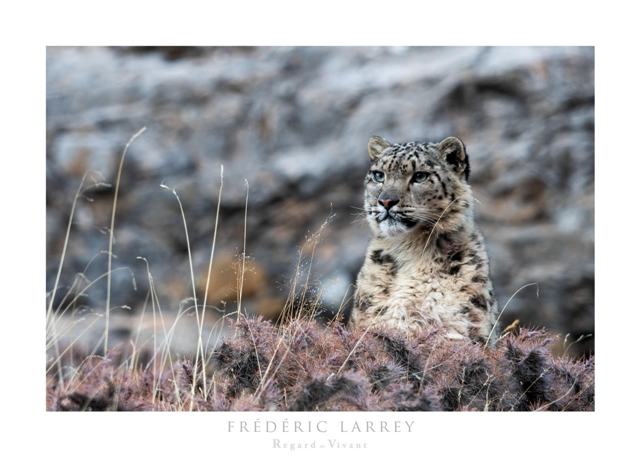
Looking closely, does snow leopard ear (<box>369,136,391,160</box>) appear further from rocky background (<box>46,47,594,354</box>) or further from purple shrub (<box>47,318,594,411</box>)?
purple shrub (<box>47,318,594,411</box>)

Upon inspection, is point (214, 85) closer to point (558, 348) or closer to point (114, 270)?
point (114, 270)

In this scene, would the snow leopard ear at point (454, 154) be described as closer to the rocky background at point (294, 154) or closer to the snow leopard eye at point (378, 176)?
the snow leopard eye at point (378, 176)

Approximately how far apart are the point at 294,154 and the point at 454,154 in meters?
1.52

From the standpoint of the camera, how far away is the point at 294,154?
750 centimetres

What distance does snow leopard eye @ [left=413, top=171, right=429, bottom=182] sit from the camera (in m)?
6.48

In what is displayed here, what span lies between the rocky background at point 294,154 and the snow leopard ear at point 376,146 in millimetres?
439

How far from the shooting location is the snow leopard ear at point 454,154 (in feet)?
21.3

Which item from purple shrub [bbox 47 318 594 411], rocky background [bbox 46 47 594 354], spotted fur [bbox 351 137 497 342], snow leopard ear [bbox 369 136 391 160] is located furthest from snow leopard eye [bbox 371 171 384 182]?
purple shrub [bbox 47 318 594 411]

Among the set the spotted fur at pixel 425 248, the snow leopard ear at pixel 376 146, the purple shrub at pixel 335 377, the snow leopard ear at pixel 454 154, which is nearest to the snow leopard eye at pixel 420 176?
the spotted fur at pixel 425 248

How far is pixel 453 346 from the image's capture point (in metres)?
6.09

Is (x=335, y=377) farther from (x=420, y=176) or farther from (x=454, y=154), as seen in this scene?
(x=454, y=154)

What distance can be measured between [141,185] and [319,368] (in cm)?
219

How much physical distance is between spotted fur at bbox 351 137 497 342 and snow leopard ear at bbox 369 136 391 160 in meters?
0.14
